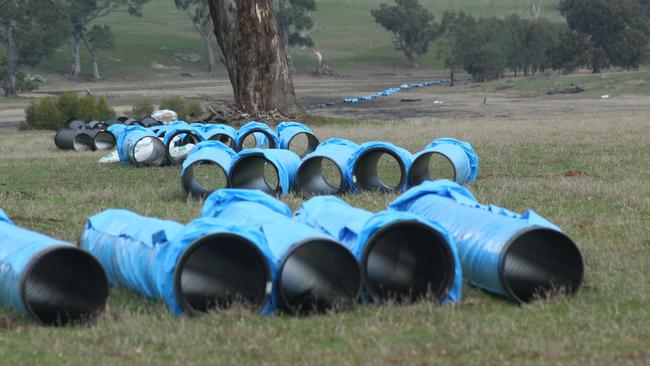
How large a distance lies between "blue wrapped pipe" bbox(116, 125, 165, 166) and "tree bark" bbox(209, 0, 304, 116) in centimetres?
1001

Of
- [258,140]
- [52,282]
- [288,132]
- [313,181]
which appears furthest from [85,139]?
[52,282]

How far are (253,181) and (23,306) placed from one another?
8.17 m

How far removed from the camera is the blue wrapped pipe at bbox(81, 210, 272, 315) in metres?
7.21

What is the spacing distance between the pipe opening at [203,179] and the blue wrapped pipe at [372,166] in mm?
1630

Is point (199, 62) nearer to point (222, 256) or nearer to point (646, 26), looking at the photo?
point (646, 26)

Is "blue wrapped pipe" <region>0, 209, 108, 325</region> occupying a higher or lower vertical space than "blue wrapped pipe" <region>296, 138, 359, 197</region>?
higher

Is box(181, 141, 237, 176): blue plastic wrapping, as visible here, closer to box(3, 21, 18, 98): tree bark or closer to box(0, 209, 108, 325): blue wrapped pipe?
box(0, 209, 108, 325): blue wrapped pipe

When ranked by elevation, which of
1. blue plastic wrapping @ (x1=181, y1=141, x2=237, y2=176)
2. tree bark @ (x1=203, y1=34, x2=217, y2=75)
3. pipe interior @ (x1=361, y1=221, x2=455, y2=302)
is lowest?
tree bark @ (x1=203, y1=34, x2=217, y2=75)

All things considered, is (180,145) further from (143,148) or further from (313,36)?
(313,36)

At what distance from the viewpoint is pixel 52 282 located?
745cm

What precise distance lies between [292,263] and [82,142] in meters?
17.7

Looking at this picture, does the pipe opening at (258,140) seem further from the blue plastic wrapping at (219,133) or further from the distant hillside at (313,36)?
the distant hillside at (313,36)

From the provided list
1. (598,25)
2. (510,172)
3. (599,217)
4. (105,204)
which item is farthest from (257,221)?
(598,25)

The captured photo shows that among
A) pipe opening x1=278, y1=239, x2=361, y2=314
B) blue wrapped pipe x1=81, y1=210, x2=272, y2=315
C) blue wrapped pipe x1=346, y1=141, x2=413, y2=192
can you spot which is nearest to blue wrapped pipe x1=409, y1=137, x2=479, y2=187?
blue wrapped pipe x1=346, y1=141, x2=413, y2=192
